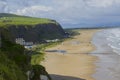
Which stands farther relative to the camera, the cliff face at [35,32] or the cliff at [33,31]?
the cliff face at [35,32]

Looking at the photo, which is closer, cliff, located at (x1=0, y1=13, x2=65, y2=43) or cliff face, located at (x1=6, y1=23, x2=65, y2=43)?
Answer: cliff, located at (x1=0, y1=13, x2=65, y2=43)

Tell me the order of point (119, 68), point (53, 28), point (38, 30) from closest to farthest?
point (119, 68), point (38, 30), point (53, 28)

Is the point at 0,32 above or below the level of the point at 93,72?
above

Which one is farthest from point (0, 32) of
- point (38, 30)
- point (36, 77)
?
point (38, 30)

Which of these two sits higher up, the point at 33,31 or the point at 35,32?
the point at 33,31

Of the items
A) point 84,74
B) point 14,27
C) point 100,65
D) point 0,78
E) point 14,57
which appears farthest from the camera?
point 14,27

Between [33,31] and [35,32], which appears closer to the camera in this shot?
[33,31]

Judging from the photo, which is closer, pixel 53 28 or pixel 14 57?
pixel 14 57

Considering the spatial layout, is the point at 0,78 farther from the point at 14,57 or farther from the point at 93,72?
the point at 93,72
